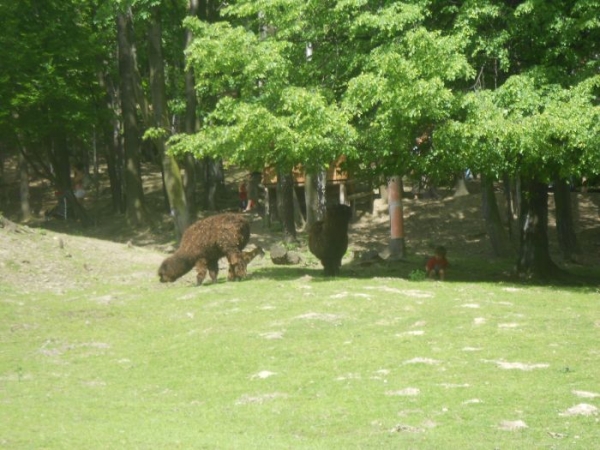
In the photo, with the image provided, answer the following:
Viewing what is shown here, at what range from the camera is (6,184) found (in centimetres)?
4950

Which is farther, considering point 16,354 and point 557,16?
point 557,16

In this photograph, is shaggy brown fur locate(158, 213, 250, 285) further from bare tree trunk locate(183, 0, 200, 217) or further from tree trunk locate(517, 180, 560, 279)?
bare tree trunk locate(183, 0, 200, 217)

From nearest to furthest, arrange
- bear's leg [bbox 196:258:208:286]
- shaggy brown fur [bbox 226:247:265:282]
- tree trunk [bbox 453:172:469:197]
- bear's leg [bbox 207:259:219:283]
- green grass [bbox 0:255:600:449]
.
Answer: green grass [bbox 0:255:600:449] → bear's leg [bbox 196:258:208:286] → bear's leg [bbox 207:259:219:283] → shaggy brown fur [bbox 226:247:265:282] → tree trunk [bbox 453:172:469:197]

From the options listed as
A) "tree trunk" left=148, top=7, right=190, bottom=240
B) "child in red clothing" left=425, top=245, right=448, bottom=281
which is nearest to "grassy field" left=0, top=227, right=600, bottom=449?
"child in red clothing" left=425, top=245, right=448, bottom=281

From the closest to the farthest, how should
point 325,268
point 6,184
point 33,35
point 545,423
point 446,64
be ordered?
point 545,423
point 446,64
point 325,268
point 33,35
point 6,184

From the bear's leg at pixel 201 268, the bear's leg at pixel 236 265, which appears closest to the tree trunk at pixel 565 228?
the bear's leg at pixel 236 265

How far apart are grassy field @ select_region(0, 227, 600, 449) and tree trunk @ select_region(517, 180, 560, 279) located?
2171 mm

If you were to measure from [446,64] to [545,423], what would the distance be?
10.7m

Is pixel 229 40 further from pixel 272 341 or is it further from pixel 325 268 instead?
pixel 272 341

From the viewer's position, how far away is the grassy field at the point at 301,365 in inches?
384

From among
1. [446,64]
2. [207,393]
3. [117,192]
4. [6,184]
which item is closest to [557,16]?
[446,64]

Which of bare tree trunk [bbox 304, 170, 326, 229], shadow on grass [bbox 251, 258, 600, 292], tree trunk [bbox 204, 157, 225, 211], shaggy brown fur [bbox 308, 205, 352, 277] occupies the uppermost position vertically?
tree trunk [bbox 204, 157, 225, 211]

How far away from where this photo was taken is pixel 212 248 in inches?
825

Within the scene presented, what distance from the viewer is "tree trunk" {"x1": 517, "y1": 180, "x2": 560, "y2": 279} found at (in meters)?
22.6
